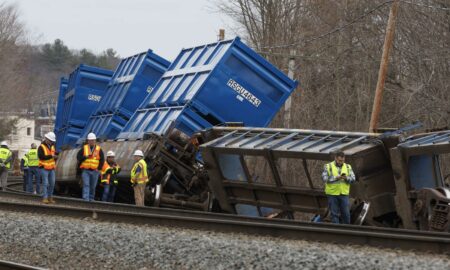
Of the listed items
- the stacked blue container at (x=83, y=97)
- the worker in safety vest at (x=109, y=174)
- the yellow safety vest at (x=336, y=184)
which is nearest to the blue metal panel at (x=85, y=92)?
the stacked blue container at (x=83, y=97)

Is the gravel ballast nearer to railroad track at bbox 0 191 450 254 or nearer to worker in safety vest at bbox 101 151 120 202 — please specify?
railroad track at bbox 0 191 450 254

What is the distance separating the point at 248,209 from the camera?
690 inches

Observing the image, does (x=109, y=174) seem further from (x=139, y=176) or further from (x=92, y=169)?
(x=139, y=176)

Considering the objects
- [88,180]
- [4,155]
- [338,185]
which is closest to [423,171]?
[338,185]

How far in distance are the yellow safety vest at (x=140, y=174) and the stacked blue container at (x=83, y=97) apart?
9.80 metres

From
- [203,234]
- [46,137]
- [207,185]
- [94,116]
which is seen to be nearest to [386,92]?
[94,116]

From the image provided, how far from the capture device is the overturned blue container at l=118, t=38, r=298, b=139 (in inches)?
755

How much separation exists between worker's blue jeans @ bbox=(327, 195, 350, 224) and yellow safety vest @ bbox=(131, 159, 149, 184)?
16.6ft

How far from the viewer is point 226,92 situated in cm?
1925

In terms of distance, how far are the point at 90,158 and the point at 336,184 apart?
673 cm

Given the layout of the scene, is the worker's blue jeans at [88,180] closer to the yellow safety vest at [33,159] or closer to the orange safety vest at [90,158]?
the orange safety vest at [90,158]

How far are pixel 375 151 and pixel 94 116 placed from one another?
45.9ft

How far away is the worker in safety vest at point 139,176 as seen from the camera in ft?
60.8

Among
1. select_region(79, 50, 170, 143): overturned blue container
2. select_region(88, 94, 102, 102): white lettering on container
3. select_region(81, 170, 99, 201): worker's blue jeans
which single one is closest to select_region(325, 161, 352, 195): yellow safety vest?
select_region(81, 170, 99, 201): worker's blue jeans
